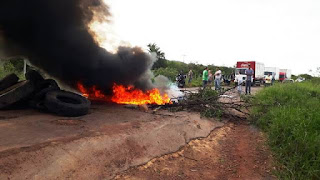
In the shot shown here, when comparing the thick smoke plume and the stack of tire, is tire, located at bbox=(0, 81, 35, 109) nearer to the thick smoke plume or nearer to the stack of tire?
the stack of tire

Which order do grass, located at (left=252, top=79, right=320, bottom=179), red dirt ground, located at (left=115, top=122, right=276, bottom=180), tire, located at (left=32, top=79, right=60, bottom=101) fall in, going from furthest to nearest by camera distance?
tire, located at (left=32, top=79, right=60, bottom=101) → grass, located at (left=252, top=79, right=320, bottom=179) → red dirt ground, located at (left=115, top=122, right=276, bottom=180)

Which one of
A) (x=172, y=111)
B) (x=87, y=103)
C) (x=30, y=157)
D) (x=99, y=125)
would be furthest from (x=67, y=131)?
(x=172, y=111)

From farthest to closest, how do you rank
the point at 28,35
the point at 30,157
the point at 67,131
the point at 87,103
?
1. the point at 28,35
2. the point at 87,103
3. the point at 67,131
4. the point at 30,157

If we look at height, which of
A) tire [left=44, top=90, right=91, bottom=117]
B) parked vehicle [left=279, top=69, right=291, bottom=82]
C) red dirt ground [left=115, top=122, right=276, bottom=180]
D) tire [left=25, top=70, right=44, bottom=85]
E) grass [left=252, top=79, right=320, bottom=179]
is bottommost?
red dirt ground [left=115, top=122, right=276, bottom=180]

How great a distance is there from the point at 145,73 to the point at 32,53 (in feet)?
15.6

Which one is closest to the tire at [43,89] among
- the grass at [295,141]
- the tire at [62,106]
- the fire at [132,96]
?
the tire at [62,106]

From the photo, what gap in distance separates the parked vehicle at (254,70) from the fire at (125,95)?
67.0ft

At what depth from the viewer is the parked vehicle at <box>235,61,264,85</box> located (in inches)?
1241

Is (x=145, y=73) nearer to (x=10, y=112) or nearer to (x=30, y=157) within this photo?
(x=10, y=112)

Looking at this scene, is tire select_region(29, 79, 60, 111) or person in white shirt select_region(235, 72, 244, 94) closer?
tire select_region(29, 79, 60, 111)

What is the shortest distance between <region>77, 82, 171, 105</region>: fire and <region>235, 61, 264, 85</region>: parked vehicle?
20.4 m

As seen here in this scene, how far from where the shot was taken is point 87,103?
823 centimetres

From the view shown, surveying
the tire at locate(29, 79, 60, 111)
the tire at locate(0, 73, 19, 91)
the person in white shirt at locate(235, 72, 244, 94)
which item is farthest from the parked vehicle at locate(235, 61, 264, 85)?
the tire at locate(0, 73, 19, 91)

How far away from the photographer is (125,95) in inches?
453
